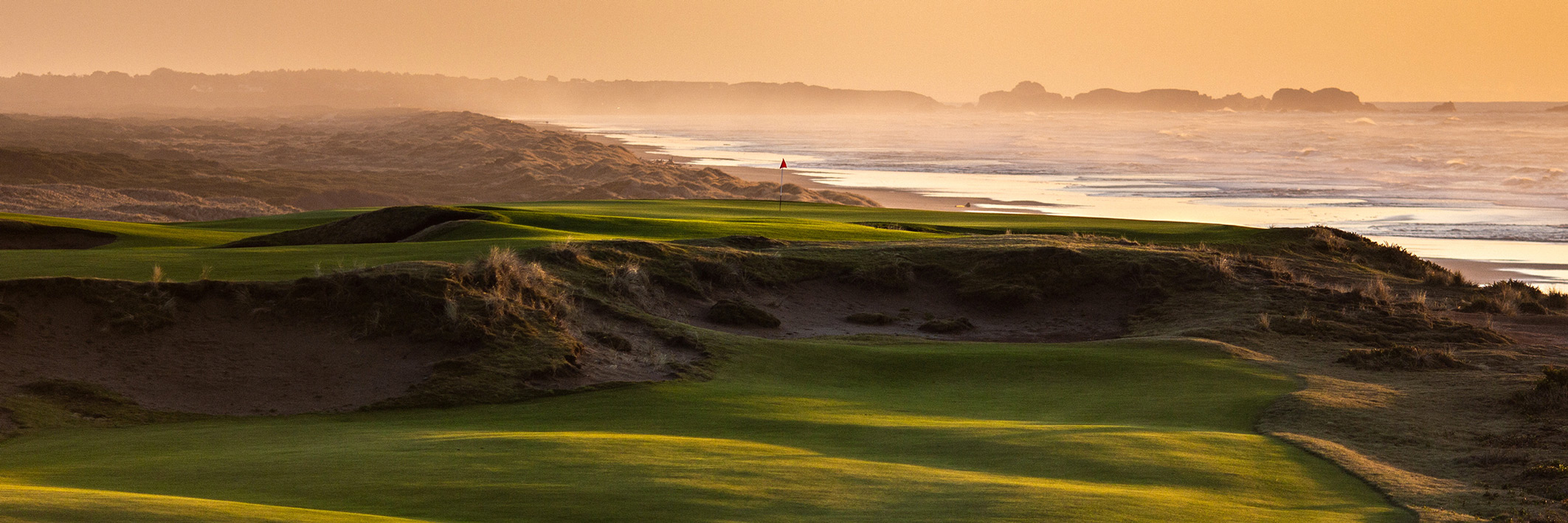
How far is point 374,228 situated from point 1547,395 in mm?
23842

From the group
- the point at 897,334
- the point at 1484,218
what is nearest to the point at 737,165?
the point at 1484,218

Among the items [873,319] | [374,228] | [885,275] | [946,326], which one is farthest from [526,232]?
[946,326]

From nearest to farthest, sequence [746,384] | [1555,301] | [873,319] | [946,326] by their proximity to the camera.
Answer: [746,384]
[946,326]
[873,319]
[1555,301]

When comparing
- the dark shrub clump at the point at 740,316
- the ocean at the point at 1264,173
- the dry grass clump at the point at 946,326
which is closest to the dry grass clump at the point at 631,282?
the dark shrub clump at the point at 740,316

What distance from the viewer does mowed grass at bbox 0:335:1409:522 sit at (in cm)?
816

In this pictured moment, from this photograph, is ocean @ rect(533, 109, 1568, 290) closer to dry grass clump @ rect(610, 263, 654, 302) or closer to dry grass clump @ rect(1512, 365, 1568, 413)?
dry grass clump @ rect(1512, 365, 1568, 413)

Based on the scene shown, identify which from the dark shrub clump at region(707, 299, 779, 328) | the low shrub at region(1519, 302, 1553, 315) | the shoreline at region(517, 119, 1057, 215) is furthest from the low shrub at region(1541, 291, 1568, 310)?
the shoreline at region(517, 119, 1057, 215)

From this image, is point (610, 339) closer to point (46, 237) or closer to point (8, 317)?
point (8, 317)

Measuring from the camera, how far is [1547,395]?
14.2 meters

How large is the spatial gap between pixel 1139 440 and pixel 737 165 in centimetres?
8271

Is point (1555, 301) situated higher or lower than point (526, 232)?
lower

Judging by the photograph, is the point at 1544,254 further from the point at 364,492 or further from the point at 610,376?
the point at 364,492

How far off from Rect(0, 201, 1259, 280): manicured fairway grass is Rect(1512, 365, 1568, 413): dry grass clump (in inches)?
627

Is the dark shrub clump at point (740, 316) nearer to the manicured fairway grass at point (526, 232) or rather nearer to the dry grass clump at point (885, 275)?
the dry grass clump at point (885, 275)
